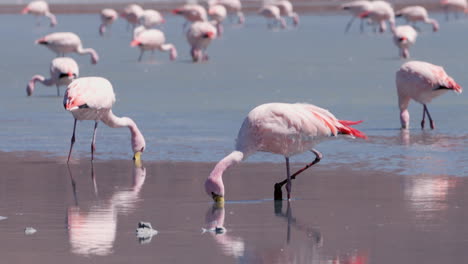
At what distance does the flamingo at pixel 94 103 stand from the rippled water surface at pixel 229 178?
7.8 inches

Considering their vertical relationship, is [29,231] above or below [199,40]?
above

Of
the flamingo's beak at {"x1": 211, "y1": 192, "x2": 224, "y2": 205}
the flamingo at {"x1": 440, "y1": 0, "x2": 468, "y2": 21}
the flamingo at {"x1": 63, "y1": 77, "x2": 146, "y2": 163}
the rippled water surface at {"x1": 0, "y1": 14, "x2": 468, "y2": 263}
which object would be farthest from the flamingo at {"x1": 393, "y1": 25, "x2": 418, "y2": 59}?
the flamingo at {"x1": 440, "y1": 0, "x2": 468, "y2": 21}

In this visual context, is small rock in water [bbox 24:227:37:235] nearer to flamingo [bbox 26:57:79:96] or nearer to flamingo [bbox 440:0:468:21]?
flamingo [bbox 26:57:79:96]

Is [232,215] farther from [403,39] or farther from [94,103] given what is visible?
[403,39]

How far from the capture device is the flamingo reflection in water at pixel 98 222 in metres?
6.05

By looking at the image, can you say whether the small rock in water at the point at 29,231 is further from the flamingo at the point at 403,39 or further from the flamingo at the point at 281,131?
the flamingo at the point at 403,39

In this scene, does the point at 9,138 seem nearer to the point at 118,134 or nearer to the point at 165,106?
the point at 118,134

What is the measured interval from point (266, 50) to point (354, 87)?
7166 mm

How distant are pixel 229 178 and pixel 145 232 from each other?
2.50 metres

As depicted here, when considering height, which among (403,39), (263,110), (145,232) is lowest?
(403,39)

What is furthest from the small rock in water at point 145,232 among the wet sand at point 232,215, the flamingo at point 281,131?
the flamingo at point 281,131

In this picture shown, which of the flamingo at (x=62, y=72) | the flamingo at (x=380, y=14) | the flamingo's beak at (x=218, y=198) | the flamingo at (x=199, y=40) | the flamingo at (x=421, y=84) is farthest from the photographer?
the flamingo at (x=380, y=14)

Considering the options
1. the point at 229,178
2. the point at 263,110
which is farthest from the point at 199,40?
the point at 263,110

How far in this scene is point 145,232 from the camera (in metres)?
6.39
